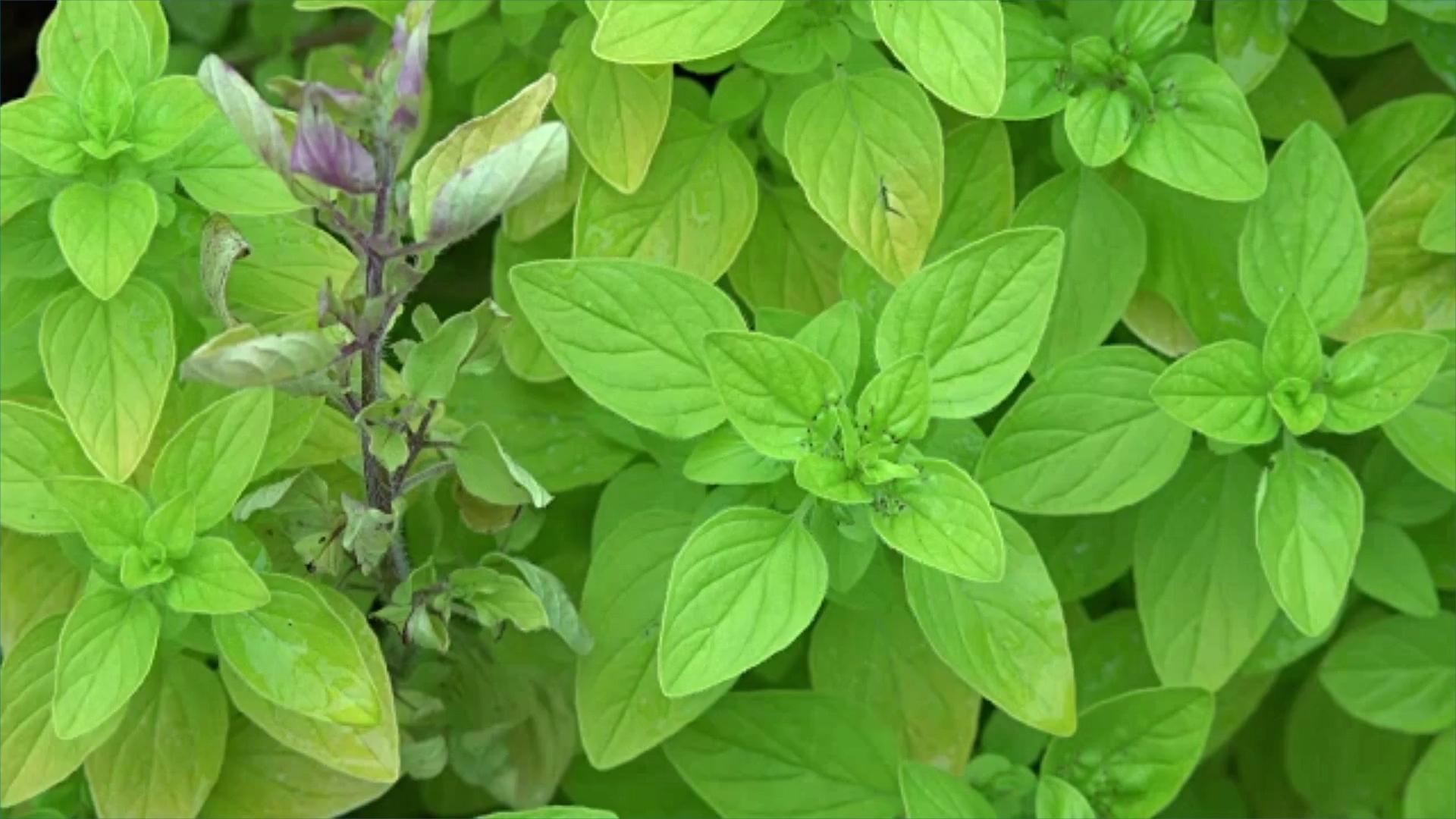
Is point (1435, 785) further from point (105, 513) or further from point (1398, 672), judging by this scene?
point (105, 513)

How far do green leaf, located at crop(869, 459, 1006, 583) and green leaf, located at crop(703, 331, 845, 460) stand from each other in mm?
68

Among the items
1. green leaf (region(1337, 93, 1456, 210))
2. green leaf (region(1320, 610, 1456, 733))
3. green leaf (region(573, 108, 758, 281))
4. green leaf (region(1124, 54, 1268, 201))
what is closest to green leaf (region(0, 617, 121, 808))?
green leaf (region(573, 108, 758, 281))

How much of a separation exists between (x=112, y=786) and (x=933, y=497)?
600 millimetres

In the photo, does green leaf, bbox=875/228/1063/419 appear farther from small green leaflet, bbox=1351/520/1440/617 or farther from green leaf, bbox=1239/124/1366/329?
small green leaflet, bbox=1351/520/1440/617

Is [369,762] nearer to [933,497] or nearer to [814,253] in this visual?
[933,497]

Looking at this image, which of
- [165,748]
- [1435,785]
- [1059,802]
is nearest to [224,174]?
[165,748]

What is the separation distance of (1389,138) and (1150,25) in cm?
25

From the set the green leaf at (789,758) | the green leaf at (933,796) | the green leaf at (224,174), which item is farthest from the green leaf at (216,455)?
the green leaf at (933,796)

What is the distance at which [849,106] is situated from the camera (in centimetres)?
114

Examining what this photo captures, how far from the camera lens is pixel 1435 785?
1.22 m

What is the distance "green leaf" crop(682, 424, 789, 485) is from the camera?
106 cm

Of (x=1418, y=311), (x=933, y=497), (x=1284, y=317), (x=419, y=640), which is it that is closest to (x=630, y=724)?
(x=419, y=640)

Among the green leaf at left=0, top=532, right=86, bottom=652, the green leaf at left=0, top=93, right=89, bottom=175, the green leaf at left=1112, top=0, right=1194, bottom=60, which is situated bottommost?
the green leaf at left=0, top=532, right=86, bottom=652

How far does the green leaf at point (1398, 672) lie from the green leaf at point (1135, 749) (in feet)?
0.52
